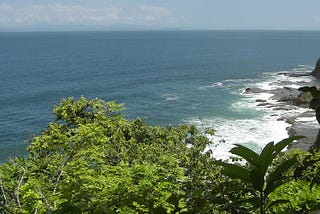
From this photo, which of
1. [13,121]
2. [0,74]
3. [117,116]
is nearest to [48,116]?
[13,121]

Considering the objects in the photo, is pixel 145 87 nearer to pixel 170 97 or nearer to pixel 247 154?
pixel 170 97

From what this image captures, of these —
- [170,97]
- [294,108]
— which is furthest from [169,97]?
[294,108]

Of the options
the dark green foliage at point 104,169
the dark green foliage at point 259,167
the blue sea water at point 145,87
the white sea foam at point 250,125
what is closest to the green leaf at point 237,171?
the dark green foliage at point 259,167

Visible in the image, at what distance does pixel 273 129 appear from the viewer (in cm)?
4612

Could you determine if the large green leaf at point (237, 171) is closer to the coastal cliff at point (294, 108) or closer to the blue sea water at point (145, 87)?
the coastal cliff at point (294, 108)

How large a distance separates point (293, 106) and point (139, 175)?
49444mm

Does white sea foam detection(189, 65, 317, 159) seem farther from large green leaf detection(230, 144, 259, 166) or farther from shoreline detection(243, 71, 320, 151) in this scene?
large green leaf detection(230, 144, 259, 166)

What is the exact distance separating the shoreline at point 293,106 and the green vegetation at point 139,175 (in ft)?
78.8

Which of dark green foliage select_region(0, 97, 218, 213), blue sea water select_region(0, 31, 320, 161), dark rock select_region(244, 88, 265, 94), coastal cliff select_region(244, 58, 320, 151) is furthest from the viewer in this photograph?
dark rock select_region(244, 88, 265, 94)

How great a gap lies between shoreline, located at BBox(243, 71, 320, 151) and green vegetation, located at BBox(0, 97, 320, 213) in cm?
2402

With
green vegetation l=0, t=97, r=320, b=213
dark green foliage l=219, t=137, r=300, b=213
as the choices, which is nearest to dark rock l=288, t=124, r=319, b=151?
green vegetation l=0, t=97, r=320, b=213

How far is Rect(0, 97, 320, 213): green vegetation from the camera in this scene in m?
3.08

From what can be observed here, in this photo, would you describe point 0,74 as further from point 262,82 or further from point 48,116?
point 262,82

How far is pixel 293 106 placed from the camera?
2194 inches
